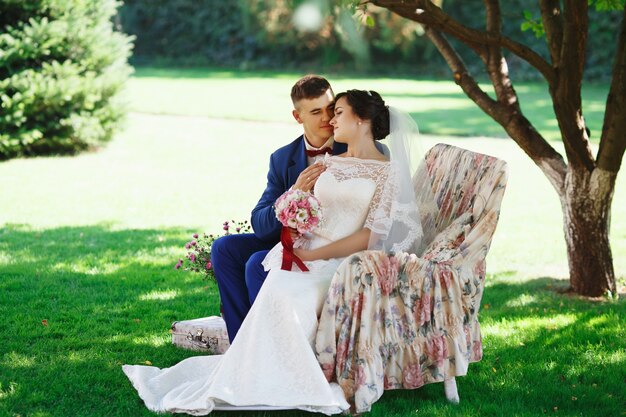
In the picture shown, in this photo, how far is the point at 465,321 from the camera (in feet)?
13.0

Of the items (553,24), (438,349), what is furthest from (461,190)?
(553,24)

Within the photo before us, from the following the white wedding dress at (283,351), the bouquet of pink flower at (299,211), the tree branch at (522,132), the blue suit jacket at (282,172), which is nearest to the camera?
the white wedding dress at (283,351)

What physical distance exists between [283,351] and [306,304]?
0.75 feet

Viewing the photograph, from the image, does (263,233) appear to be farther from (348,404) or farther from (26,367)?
(26,367)

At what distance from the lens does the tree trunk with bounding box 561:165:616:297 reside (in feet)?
18.3

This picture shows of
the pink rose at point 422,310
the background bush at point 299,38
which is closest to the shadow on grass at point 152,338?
the pink rose at point 422,310

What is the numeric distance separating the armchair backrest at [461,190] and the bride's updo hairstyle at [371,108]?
0.36 meters

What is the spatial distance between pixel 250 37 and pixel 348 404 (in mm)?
28087

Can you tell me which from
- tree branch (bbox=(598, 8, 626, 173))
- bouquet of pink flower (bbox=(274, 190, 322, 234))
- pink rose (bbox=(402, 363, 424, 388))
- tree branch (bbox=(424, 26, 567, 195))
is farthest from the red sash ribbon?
tree branch (bbox=(598, 8, 626, 173))

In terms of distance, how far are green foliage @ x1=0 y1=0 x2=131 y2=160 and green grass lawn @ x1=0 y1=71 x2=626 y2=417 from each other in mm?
435

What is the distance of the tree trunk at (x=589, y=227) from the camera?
220 inches

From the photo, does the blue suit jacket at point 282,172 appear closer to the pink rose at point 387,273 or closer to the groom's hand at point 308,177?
the groom's hand at point 308,177

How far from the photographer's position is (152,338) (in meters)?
4.98

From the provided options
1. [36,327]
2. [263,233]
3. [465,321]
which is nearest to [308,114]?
[263,233]
